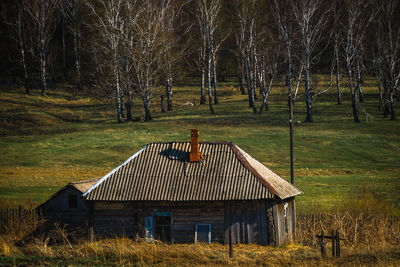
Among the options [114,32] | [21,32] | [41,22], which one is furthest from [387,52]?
[21,32]

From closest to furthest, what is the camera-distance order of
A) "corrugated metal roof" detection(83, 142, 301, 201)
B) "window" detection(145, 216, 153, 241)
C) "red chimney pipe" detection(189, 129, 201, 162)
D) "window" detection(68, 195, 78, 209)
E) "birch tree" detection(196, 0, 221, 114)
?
"corrugated metal roof" detection(83, 142, 301, 201)
"window" detection(145, 216, 153, 241)
"red chimney pipe" detection(189, 129, 201, 162)
"window" detection(68, 195, 78, 209)
"birch tree" detection(196, 0, 221, 114)

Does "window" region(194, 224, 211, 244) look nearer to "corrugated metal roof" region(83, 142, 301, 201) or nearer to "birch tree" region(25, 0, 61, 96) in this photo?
"corrugated metal roof" region(83, 142, 301, 201)

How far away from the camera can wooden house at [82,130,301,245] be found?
24172mm

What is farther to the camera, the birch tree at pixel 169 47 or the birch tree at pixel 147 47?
the birch tree at pixel 169 47

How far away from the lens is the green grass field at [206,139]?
1390 inches

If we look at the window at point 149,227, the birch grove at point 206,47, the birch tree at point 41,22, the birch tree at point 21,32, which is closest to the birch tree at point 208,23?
the birch grove at point 206,47

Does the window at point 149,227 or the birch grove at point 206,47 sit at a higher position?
the birch grove at point 206,47

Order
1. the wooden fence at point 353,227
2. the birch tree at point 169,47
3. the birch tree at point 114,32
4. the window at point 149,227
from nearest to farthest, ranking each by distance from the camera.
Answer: the wooden fence at point 353,227 → the window at point 149,227 → the birch tree at point 114,32 → the birch tree at point 169,47

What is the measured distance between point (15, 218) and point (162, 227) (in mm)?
7696

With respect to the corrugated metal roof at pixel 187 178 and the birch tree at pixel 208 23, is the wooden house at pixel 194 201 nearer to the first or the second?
the corrugated metal roof at pixel 187 178

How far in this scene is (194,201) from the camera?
957 inches

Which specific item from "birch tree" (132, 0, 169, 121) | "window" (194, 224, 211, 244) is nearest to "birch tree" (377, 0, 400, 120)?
"birch tree" (132, 0, 169, 121)

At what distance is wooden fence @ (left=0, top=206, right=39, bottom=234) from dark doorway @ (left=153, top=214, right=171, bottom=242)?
6.11 meters

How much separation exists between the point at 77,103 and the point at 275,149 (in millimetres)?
33717
